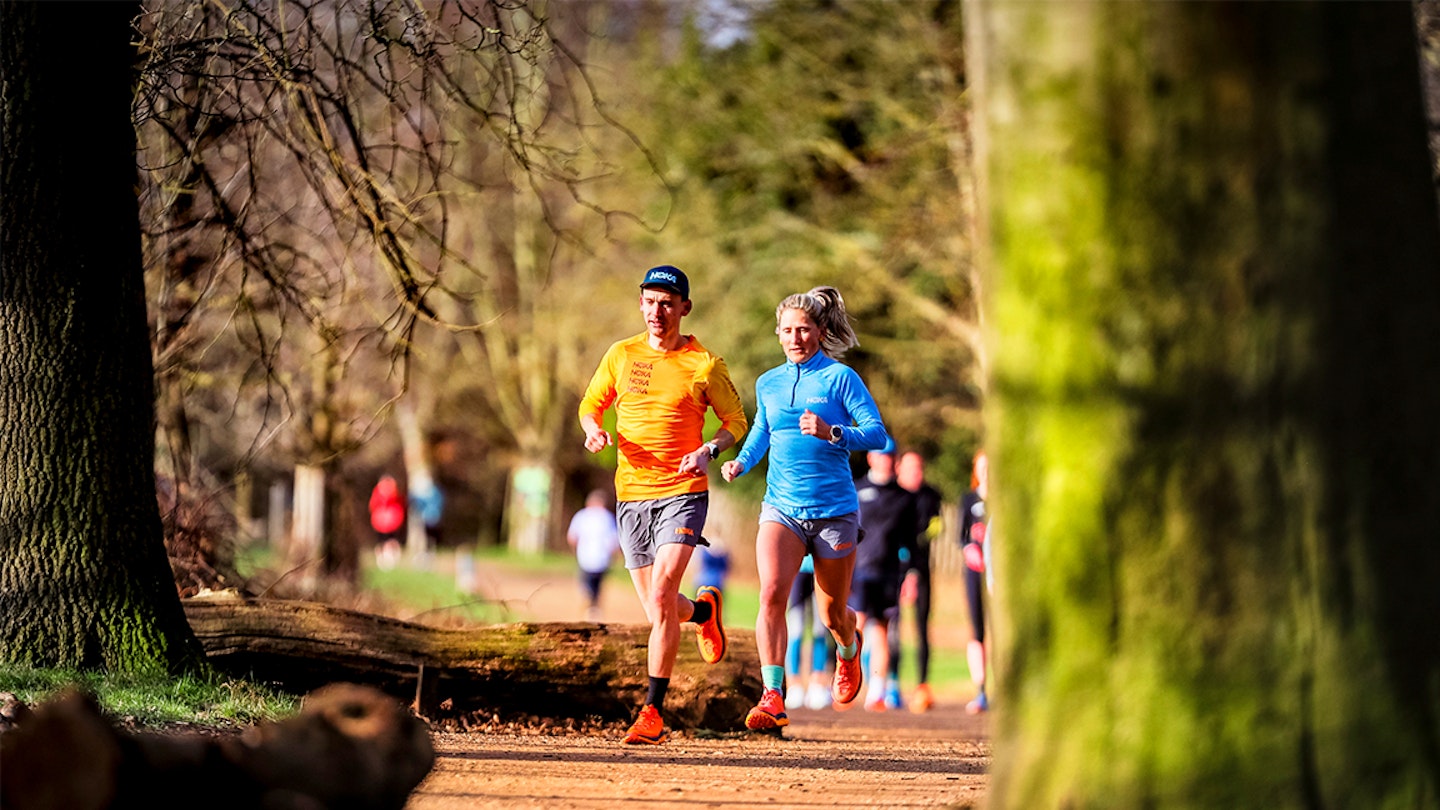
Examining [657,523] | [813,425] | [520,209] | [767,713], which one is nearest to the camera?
[813,425]

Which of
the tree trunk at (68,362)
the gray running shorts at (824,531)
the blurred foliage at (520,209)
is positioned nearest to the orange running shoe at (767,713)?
the gray running shorts at (824,531)

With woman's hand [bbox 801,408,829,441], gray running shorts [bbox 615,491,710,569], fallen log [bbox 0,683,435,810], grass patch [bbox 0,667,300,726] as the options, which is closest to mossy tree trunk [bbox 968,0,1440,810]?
fallen log [bbox 0,683,435,810]

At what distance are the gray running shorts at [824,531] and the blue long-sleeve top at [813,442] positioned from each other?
32 mm

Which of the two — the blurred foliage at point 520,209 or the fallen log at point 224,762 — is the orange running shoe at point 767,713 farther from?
the fallen log at point 224,762

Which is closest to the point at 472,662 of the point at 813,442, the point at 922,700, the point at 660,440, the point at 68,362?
the point at 660,440

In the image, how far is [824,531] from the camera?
305 inches

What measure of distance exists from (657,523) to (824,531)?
85cm

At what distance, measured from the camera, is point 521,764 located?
6.56 metres

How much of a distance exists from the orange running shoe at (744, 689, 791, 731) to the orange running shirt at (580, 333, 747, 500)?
1216mm

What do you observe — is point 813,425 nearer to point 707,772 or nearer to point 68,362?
point 707,772

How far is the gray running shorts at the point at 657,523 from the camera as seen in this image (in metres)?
7.38

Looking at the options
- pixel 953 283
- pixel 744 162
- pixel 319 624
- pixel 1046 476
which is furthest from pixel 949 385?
pixel 1046 476

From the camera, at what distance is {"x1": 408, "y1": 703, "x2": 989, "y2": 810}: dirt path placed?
5.59 metres

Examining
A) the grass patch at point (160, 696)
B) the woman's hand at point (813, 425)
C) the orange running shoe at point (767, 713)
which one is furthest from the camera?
the orange running shoe at point (767, 713)
